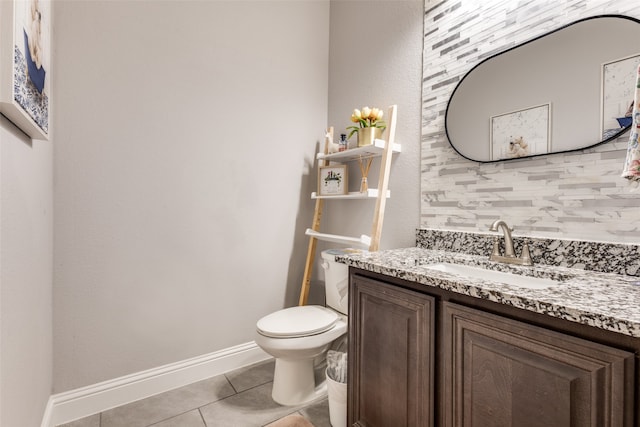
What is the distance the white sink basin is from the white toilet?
23.2 inches

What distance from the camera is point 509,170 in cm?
137

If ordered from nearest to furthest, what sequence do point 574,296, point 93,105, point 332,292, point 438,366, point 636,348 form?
point 636,348, point 574,296, point 438,366, point 93,105, point 332,292

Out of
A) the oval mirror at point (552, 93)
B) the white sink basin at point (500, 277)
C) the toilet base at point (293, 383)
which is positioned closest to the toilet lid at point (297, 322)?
the toilet base at point (293, 383)

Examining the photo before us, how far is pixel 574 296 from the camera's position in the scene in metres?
0.78

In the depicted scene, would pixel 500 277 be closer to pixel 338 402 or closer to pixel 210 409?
pixel 338 402

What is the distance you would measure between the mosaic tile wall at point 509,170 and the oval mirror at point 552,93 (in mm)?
47

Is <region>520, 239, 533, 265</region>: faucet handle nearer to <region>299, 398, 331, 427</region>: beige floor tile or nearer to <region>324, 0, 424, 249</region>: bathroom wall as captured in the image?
<region>324, 0, 424, 249</region>: bathroom wall

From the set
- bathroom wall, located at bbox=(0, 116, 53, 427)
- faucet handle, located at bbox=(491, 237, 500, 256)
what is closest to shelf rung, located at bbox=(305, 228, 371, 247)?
faucet handle, located at bbox=(491, 237, 500, 256)

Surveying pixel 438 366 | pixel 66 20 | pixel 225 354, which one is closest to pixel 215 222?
pixel 225 354

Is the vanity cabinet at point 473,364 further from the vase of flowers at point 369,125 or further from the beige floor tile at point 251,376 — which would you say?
the vase of flowers at point 369,125

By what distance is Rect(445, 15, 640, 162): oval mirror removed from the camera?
1.08 metres

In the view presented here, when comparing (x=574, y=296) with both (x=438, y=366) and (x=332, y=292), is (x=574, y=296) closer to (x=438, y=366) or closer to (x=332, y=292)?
(x=438, y=366)

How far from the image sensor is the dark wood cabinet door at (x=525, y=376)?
654 millimetres

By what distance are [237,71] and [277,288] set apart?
5.03 ft
